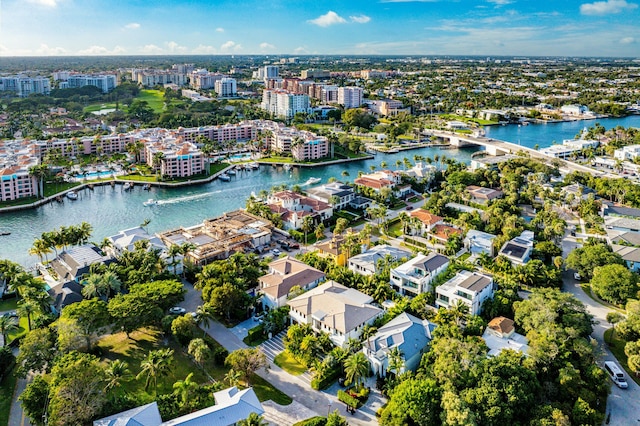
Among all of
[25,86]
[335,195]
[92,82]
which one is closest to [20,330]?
[335,195]

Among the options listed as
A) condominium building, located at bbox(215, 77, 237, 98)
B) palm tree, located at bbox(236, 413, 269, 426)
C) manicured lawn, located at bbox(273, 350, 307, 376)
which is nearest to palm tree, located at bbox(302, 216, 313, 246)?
manicured lawn, located at bbox(273, 350, 307, 376)

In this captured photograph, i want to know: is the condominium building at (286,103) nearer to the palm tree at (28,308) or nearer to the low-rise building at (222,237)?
the low-rise building at (222,237)

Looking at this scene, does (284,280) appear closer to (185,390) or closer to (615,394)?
(185,390)

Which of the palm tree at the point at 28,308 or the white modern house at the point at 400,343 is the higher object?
the palm tree at the point at 28,308

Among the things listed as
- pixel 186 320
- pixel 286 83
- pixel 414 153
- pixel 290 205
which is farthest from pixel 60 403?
pixel 286 83

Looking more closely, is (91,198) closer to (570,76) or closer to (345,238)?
(345,238)

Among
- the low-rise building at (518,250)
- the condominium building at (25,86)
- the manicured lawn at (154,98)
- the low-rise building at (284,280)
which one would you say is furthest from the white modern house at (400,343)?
the condominium building at (25,86)

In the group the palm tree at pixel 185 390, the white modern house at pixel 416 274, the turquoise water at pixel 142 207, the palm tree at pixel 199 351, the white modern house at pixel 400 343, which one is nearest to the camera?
the palm tree at pixel 185 390
